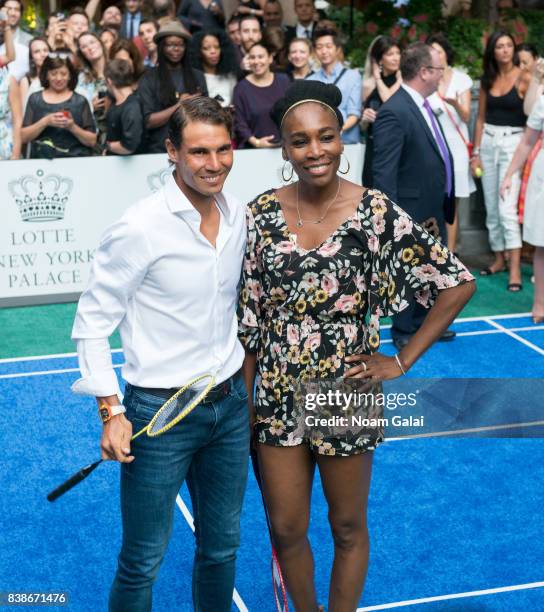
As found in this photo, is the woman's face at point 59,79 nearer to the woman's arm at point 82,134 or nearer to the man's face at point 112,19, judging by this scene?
the woman's arm at point 82,134

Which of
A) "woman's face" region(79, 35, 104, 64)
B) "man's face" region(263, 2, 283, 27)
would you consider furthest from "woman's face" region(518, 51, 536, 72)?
"woman's face" region(79, 35, 104, 64)

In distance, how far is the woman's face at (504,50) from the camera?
10438 millimetres

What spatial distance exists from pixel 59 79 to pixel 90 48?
1.13 metres

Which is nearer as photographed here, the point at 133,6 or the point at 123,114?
the point at 123,114

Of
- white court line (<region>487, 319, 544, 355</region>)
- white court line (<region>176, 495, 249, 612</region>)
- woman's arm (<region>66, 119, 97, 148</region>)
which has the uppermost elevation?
woman's arm (<region>66, 119, 97, 148</region>)

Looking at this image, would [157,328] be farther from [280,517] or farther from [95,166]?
[95,166]

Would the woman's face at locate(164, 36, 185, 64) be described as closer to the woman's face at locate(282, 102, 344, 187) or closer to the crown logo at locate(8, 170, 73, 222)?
the crown logo at locate(8, 170, 73, 222)

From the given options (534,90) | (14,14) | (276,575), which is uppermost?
(14,14)

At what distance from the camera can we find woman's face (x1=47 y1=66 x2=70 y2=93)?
384 inches

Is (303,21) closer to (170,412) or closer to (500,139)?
(500,139)

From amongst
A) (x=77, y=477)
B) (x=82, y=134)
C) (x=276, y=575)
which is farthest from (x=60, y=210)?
(x=77, y=477)

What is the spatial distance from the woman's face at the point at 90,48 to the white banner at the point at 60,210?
1.62 meters

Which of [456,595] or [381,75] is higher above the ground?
[381,75]

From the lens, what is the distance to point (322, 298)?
3668mm
